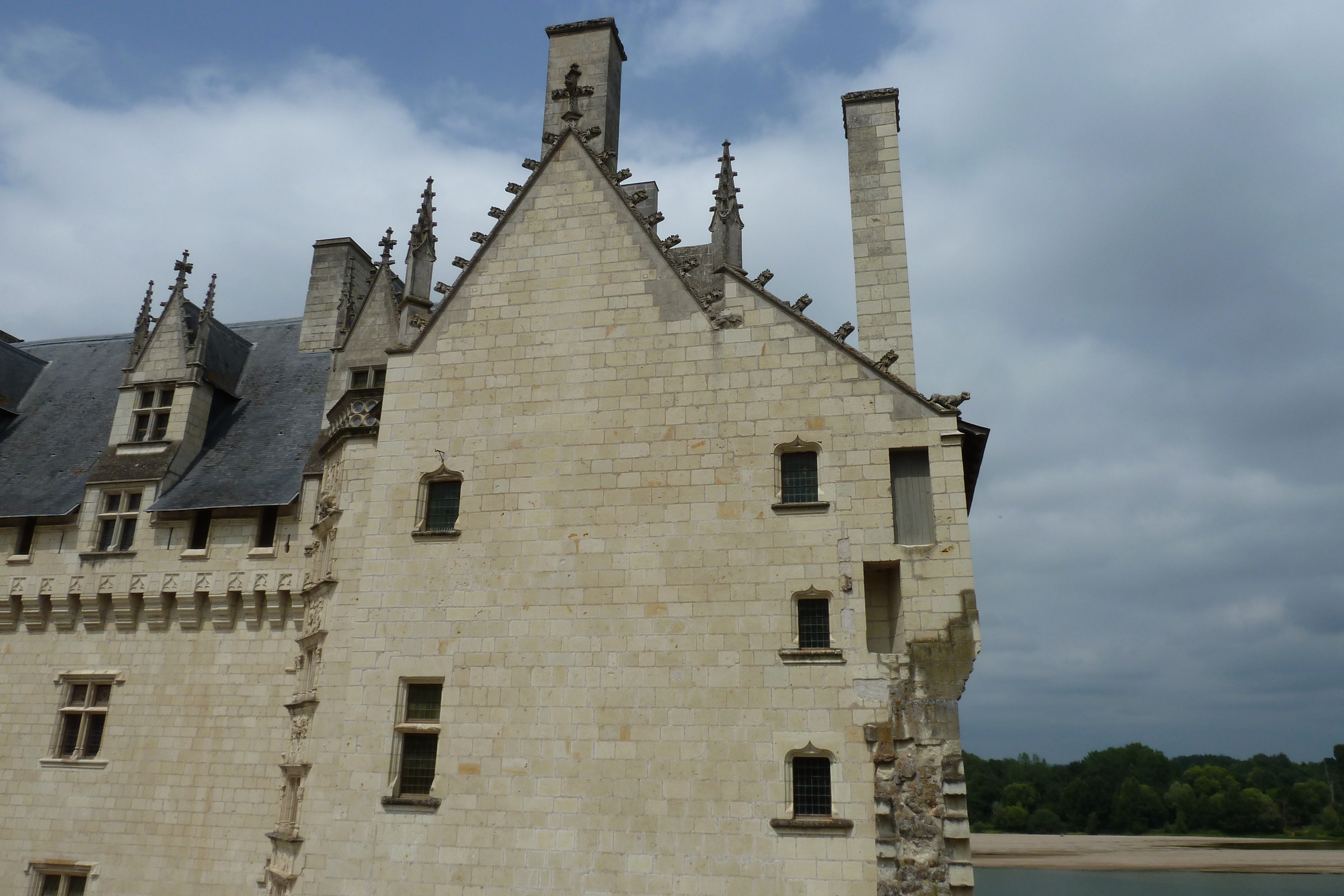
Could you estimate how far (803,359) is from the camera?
43.4 ft

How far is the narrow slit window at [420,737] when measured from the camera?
496 inches

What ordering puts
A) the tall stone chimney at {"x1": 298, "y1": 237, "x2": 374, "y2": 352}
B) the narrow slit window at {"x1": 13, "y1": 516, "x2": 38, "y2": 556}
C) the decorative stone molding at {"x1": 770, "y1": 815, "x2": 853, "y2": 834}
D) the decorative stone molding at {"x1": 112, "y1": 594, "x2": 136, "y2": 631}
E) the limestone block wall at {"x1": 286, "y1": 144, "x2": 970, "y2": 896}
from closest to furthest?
1. the decorative stone molding at {"x1": 770, "y1": 815, "x2": 853, "y2": 834}
2. the limestone block wall at {"x1": 286, "y1": 144, "x2": 970, "y2": 896}
3. the decorative stone molding at {"x1": 112, "y1": 594, "x2": 136, "y2": 631}
4. the narrow slit window at {"x1": 13, "y1": 516, "x2": 38, "y2": 556}
5. the tall stone chimney at {"x1": 298, "y1": 237, "x2": 374, "y2": 352}

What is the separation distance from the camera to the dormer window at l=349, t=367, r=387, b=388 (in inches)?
678

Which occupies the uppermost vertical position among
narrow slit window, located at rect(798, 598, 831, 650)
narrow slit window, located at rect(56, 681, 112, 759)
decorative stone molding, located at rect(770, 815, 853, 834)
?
narrow slit window, located at rect(798, 598, 831, 650)

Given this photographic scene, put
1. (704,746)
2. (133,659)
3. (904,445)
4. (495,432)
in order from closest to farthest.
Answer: (704,746), (904,445), (495,432), (133,659)

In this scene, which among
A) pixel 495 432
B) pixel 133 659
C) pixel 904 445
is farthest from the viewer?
pixel 133 659

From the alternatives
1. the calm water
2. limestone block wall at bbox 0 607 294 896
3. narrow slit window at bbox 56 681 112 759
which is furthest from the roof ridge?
the calm water

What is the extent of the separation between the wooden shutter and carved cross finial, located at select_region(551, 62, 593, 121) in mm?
7916

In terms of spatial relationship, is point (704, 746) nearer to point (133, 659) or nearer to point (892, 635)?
point (892, 635)

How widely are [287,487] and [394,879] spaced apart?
7.84 metres

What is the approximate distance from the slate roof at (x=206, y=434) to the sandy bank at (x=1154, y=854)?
61351mm

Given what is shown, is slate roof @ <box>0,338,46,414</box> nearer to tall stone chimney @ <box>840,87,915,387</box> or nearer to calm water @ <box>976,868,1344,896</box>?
tall stone chimney @ <box>840,87,915,387</box>

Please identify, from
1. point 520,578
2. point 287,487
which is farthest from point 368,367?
A: point 520,578

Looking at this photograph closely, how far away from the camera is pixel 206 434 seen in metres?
19.4
